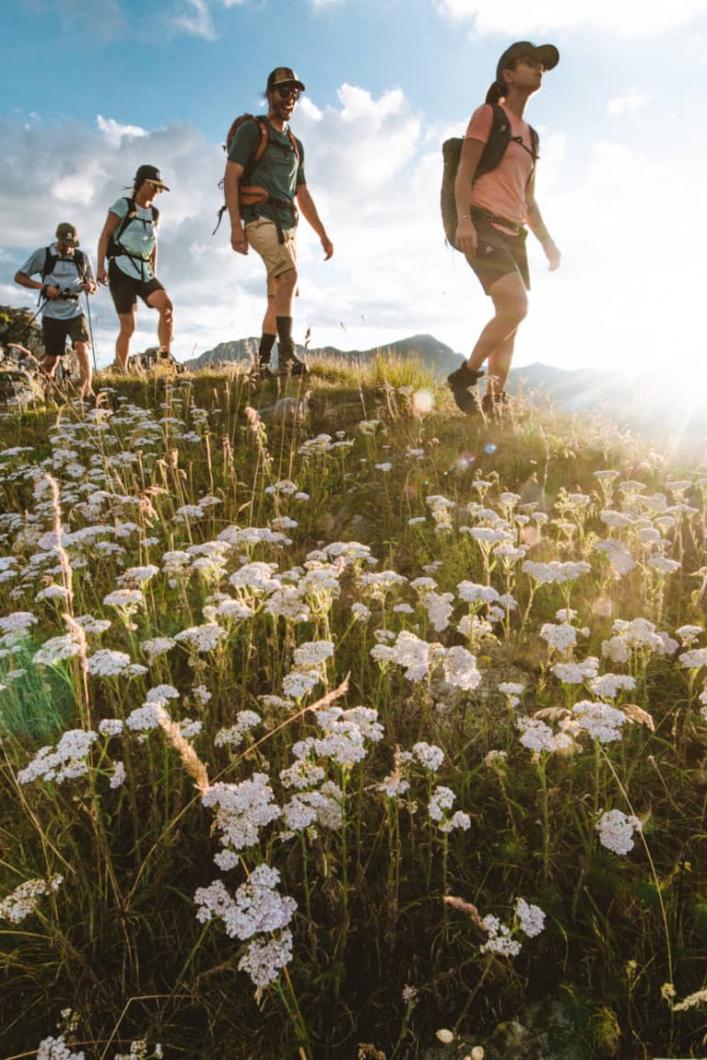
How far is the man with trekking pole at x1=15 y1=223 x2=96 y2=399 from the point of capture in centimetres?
924

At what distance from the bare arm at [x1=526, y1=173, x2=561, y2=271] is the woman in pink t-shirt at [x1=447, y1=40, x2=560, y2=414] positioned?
382mm

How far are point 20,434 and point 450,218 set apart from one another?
5924 millimetres

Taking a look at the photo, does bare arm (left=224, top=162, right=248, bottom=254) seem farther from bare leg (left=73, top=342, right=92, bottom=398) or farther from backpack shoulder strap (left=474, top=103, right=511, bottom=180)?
bare leg (left=73, top=342, right=92, bottom=398)

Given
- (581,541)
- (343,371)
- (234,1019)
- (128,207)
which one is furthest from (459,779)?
(128,207)

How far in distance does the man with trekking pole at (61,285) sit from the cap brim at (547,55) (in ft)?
22.0

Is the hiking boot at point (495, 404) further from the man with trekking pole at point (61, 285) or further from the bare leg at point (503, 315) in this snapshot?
the man with trekking pole at point (61, 285)

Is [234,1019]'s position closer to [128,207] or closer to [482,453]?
[482,453]

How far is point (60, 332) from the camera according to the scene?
955 cm

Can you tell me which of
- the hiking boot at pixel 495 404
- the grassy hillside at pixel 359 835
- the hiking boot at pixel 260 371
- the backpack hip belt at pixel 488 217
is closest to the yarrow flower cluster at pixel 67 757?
the grassy hillside at pixel 359 835

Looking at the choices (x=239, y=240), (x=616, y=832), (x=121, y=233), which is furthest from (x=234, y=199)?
(x=616, y=832)

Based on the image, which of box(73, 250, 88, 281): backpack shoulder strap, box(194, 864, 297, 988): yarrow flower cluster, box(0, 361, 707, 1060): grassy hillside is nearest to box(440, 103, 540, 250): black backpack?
box(0, 361, 707, 1060): grassy hillside

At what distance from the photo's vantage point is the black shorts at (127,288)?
30.3 feet

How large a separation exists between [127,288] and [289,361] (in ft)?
9.08

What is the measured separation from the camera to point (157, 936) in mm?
2168
